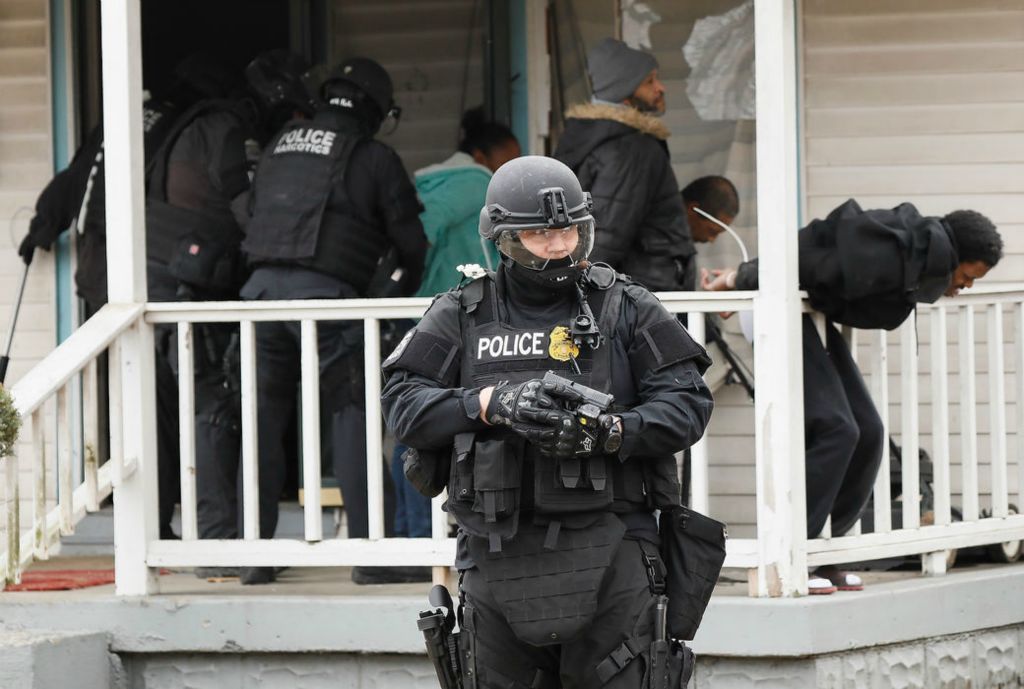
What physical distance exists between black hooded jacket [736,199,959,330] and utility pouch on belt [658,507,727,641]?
187 cm

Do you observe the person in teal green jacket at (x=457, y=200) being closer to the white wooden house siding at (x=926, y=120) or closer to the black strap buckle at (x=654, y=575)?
the white wooden house siding at (x=926, y=120)

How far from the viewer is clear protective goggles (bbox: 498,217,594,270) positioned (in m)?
4.20

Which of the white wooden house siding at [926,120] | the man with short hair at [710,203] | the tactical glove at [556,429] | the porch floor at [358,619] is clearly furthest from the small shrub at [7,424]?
the white wooden house siding at [926,120]

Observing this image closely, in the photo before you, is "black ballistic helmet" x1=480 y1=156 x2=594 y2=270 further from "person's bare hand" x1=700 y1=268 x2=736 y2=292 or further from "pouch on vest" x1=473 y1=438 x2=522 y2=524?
"person's bare hand" x1=700 y1=268 x2=736 y2=292

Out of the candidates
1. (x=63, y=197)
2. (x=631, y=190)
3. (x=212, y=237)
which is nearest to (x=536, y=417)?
(x=631, y=190)

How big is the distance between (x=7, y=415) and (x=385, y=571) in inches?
71.0

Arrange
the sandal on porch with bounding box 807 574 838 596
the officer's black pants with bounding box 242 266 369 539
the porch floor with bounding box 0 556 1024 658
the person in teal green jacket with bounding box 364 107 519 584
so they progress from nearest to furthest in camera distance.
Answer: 1. the porch floor with bounding box 0 556 1024 658
2. the sandal on porch with bounding box 807 574 838 596
3. the officer's black pants with bounding box 242 266 369 539
4. the person in teal green jacket with bounding box 364 107 519 584

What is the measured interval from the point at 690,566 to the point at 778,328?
1.74m

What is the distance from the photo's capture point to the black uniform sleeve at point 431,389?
421 centimetres

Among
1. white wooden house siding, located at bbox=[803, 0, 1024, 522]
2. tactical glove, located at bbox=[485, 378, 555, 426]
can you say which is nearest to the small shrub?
tactical glove, located at bbox=[485, 378, 555, 426]

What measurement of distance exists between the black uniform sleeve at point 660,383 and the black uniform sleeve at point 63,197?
3711 millimetres

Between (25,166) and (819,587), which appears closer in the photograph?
(819,587)

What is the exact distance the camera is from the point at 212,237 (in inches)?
276

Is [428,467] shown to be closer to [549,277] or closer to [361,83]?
[549,277]
